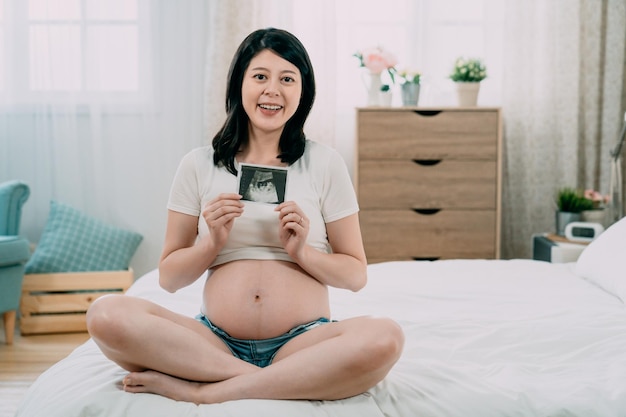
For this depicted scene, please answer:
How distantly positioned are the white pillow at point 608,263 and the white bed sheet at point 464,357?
0.03m

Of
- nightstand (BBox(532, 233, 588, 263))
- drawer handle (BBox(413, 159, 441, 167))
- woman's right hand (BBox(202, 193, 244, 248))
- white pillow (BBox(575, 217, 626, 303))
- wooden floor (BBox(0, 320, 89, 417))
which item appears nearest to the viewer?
woman's right hand (BBox(202, 193, 244, 248))

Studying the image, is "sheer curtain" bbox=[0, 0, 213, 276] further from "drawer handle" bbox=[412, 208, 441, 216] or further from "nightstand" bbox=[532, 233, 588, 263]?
"nightstand" bbox=[532, 233, 588, 263]

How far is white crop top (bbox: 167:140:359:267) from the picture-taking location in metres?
1.67

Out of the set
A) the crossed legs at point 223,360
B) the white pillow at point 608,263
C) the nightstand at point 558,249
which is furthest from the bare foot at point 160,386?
the nightstand at point 558,249

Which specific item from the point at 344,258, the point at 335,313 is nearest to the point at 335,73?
the point at 335,313

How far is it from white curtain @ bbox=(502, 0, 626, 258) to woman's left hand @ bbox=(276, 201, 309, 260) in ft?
8.13

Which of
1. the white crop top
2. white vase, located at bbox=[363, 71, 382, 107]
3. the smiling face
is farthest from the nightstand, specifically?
the smiling face

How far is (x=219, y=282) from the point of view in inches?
64.7

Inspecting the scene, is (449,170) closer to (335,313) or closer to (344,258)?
(335,313)

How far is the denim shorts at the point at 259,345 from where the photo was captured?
5.19 feet

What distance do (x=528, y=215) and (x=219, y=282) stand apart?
254 cm

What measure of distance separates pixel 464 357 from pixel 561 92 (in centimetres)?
241

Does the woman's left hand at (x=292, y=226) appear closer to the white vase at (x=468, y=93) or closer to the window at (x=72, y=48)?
the white vase at (x=468, y=93)

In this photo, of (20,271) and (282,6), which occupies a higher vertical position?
(282,6)
